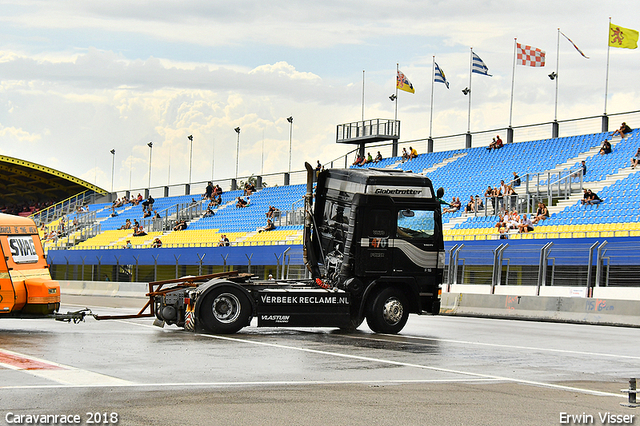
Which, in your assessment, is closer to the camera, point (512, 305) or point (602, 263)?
point (602, 263)

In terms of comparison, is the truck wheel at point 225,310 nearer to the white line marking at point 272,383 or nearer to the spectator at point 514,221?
the white line marking at point 272,383

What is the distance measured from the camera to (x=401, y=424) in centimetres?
711

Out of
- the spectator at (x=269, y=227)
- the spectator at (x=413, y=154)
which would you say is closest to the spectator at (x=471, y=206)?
the spectator at (x=413, y=154)

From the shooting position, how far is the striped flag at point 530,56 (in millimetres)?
43719

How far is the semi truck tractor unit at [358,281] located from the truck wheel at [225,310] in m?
0.02

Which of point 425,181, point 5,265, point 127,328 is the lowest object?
point 127,328

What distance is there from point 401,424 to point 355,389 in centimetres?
191

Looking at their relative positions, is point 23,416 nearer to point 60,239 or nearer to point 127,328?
point 127,328

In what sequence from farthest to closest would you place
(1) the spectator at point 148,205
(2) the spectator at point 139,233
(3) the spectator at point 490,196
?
1. (1) the spectator at point 148,205
2. (2) the spectator at point 139,233
3. (3) the spectator at point 490,196

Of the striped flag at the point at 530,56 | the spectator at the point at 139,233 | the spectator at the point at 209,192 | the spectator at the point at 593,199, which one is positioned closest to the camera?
the spectator at the point at 593,199

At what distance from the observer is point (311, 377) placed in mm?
9906

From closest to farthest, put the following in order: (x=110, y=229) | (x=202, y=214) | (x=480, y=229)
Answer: (x=480, y=229) < (x=202, y=214) < (x=110, y=229)

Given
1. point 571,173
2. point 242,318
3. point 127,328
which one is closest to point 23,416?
point 242,318

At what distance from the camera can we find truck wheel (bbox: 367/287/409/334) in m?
16.2
